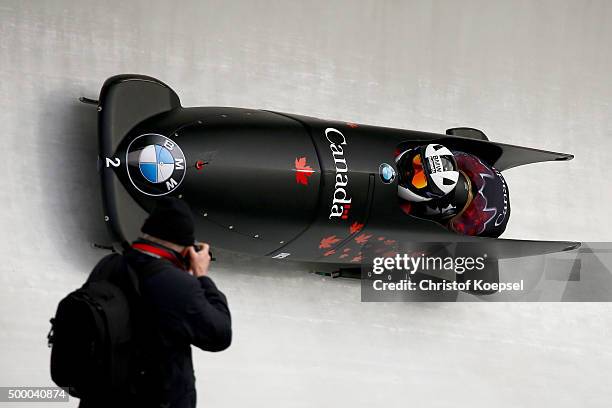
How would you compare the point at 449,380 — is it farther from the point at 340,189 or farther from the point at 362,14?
the point at 362,14

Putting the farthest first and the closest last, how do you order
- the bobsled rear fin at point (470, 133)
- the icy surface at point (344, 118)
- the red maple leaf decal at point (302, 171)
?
the bobsled rear fin at point (470, 133)
the icy surface at point (344, 118)
the red maple leaf decal at point (302, 171)

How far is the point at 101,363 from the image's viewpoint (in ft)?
8.71

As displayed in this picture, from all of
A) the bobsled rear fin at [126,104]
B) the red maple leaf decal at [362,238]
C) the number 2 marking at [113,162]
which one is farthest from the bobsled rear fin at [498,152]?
the number 2 marking at [113,162]

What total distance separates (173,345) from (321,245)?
2.38 m

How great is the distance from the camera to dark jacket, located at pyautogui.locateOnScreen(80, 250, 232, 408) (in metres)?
2.74

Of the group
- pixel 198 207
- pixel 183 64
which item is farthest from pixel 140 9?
pixel 198 207

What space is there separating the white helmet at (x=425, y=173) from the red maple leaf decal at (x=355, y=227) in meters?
0.34

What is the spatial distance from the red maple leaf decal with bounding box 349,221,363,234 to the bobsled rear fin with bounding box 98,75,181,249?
3.89 feet

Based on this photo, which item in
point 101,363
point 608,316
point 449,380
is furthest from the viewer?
point 608,316

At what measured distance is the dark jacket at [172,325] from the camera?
108 inches

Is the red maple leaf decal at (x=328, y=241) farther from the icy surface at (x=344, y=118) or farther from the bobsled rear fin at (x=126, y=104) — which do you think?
the bobsled rear fin at (x=126, y=104)

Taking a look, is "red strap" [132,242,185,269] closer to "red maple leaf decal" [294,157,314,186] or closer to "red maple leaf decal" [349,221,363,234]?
"red maple leaf decal" [294,157,314,186]

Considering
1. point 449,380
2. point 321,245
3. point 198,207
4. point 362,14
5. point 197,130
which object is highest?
point 362,14

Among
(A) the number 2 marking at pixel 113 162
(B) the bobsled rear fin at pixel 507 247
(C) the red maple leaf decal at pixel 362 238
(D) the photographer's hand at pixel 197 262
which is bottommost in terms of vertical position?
(B) the bobsled rear fin at pixel 507 247
